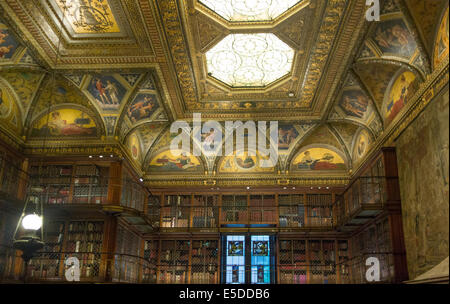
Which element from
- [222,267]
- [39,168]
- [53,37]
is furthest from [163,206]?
[53,37]

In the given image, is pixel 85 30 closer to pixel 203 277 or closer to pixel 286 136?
pixel 286 136

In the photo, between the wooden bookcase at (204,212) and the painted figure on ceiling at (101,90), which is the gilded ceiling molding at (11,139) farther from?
the wooden bookcase at (204,212)

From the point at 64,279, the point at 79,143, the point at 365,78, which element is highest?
the point at 365,78

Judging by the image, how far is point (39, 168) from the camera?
548 inches

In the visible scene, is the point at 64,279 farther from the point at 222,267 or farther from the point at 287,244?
the point at 287,244

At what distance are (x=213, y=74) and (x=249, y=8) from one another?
10.5ft

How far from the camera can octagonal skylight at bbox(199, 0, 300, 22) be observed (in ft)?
33.6

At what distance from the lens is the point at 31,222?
6645 mm

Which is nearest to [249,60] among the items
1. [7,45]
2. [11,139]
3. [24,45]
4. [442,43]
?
[442,43]

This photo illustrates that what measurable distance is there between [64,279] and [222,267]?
5.92 metres

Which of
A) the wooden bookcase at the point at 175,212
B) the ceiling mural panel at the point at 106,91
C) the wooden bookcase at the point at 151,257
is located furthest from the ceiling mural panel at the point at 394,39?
the wooden bookcase at the point at 151,257

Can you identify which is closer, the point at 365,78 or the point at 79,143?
the point at 365,78

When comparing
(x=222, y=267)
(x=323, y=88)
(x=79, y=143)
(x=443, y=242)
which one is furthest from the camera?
(x=222, y=267)

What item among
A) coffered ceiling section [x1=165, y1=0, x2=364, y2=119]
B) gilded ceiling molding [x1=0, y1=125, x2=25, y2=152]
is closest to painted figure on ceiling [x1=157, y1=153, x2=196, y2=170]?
coffered ceiling section [x1=165, y1=0, x2=364, y2=119]
